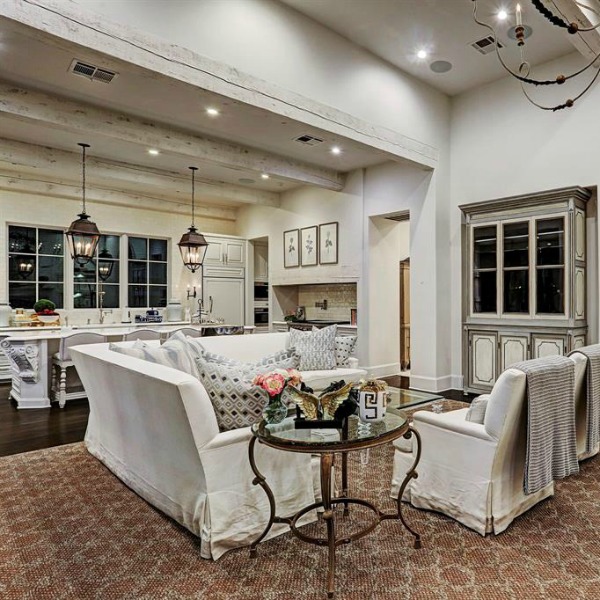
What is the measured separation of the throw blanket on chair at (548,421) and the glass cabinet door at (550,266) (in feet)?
9.01

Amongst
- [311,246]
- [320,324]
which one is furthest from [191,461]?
[311,246]

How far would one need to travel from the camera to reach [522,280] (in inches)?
208

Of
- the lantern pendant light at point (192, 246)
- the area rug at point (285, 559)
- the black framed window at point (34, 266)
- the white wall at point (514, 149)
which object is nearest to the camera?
the area rug at point (285, 559)

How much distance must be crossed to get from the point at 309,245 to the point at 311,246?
2.3 inches

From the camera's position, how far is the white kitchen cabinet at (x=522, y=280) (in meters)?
4.90

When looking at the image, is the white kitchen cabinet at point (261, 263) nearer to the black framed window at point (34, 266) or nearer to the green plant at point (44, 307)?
the black framed window at point (34, 266)

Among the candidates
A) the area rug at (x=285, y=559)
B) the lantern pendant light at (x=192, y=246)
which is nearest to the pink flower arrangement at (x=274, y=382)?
the area rug at (x=285, y=559)

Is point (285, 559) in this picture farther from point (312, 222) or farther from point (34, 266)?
point (34, 266)

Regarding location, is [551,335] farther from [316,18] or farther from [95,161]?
[95,161]

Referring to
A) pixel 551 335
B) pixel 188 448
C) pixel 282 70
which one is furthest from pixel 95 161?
pixel 551 335

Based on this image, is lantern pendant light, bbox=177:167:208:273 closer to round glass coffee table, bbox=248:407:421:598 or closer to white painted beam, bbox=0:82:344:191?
white painted beam, bbox=0:82:344:191

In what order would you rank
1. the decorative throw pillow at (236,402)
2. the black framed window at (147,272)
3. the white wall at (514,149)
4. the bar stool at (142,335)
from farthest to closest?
the black framed window at (147,272)
the bar stool at (142,335)
the white wall at (514,149)
the decorative throw pillow at (236,402)

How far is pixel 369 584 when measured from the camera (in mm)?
1922

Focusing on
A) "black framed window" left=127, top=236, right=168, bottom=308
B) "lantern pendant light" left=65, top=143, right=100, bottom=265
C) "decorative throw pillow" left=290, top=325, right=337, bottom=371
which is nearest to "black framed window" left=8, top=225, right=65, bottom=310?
"black framed window" left=127, top=236, right=168, bottom=308
